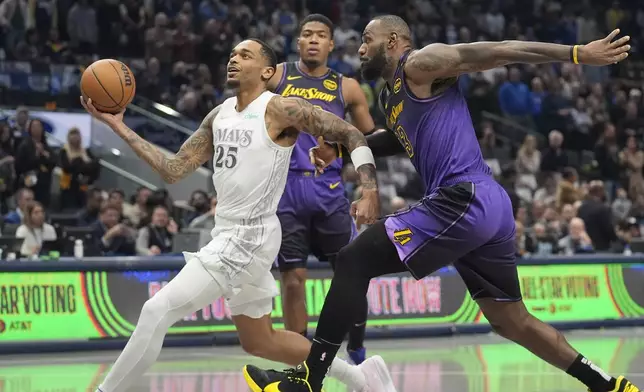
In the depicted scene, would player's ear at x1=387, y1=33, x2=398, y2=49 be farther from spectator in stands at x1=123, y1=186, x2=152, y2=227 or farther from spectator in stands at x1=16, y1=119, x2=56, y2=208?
spectator in stands at x1=16, y1=119, x2=56, y2=208

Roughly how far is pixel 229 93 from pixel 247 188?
12350mm

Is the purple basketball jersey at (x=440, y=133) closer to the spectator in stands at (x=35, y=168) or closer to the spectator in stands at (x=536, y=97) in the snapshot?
the spectator in stands at (x=35, y=168)

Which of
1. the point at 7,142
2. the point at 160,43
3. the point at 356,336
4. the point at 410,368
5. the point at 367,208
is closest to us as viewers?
the point at 367,208

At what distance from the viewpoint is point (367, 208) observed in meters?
5.95

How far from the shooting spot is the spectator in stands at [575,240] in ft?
48.7

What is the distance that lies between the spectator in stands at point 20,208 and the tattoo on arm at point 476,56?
27.7 feet

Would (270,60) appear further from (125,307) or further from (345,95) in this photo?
(125,307)

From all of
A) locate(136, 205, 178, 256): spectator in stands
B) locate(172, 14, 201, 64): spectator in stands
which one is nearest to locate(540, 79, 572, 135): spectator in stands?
locate(172, 14, 201, 64): spectator in stands

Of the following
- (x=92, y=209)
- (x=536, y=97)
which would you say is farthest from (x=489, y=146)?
(x=92, y=209)

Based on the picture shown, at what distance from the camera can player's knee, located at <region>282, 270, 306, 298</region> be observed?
820 centimetres

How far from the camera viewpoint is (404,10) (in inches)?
997

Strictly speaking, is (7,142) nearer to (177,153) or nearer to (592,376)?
(177,153)

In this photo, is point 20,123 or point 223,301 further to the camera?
point 20,123

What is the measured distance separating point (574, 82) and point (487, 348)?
13388 mm
